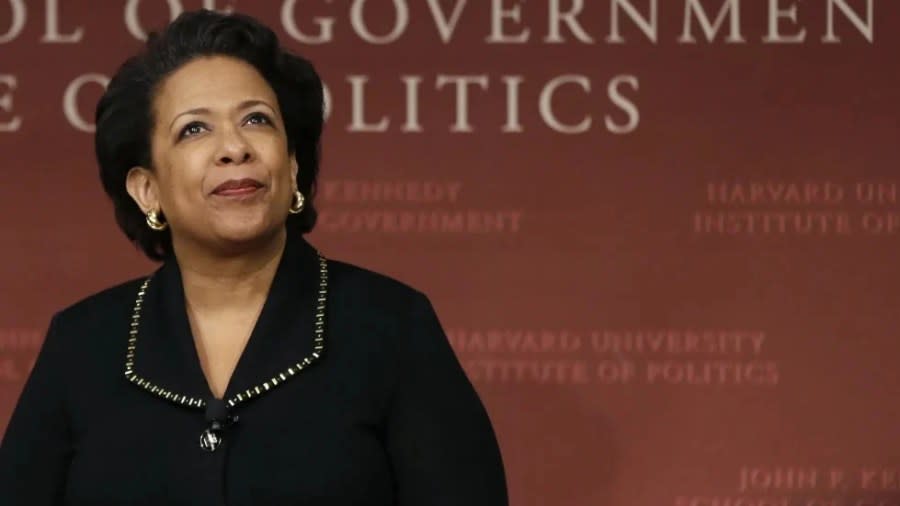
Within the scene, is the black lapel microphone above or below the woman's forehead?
below

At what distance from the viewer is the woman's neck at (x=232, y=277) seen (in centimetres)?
164

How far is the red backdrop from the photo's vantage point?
2562mm

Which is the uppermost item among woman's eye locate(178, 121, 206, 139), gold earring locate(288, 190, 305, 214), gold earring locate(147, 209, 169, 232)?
woman's eye locate(178, 121, 206, 139)

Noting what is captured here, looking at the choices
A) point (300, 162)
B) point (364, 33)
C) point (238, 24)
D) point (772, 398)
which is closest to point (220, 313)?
point (300, 162)

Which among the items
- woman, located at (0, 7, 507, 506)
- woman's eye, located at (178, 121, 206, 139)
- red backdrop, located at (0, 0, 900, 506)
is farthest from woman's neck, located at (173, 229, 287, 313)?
red backdrop, located at (0, 0, 900, 506)

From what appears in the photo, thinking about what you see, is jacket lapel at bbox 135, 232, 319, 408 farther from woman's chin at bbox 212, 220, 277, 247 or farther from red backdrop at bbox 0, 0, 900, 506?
red backdrop at bbox 0, 0, 900, 506

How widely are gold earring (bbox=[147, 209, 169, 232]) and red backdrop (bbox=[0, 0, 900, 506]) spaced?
0.88 metres

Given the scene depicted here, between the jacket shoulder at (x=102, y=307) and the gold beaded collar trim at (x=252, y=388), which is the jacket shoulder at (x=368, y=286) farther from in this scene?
the jacket shoulder at (x=102, y=307)

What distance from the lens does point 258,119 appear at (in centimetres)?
160

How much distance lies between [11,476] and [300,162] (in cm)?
43

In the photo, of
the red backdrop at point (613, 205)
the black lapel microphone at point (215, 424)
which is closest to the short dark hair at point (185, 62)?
the black lapel microphone at point (215, 424)

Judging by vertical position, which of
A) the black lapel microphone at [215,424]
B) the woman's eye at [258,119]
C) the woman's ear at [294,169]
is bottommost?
the black lapel microphone at [215,424]

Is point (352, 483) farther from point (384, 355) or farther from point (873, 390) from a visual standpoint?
point (873, 390)

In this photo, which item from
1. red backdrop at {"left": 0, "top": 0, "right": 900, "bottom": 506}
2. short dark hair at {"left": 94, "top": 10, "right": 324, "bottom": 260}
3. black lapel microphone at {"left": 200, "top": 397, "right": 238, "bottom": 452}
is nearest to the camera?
black lapel microphone at {"left": 200, "top": 397, "right": 238, "bottom": 452}
